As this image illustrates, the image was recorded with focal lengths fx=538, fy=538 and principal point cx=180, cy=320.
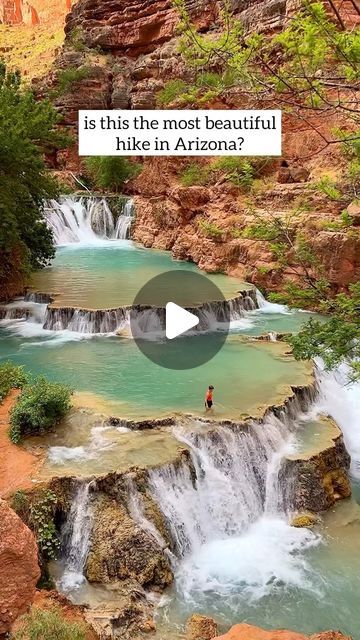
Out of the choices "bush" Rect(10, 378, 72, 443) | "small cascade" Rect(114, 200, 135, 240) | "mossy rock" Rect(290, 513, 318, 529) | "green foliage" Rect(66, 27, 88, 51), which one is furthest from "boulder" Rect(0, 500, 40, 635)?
"green foliage" Rect(66, 27, 88, 51)

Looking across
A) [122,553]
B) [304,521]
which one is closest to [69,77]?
[304,521]

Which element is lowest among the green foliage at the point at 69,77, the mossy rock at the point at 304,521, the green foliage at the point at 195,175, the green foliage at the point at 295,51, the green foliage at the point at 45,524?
the mossy rock at the point at 304,521

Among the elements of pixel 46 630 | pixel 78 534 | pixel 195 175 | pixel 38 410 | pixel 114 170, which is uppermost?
pixel 114 170

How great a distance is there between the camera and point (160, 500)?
25.6 ft

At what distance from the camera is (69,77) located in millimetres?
36500

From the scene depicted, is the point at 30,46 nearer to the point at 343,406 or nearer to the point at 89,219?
the point at 89,219

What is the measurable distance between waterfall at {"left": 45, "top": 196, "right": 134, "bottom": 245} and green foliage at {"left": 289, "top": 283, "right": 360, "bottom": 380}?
71.7 feet

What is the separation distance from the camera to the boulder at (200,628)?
6094 mm

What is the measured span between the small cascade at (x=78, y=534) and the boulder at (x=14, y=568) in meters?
1.30

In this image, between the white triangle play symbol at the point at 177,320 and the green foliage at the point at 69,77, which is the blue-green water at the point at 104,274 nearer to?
the white triangle play symbol at the point at 177,320

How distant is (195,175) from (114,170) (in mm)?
9422

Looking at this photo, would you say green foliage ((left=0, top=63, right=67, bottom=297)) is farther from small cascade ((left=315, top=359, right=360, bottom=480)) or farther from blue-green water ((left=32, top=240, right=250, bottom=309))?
small cascade ((left=315, top=359, right=360, bottom=480))

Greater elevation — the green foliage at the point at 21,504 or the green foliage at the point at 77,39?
the green foliage at the point at 77,39
